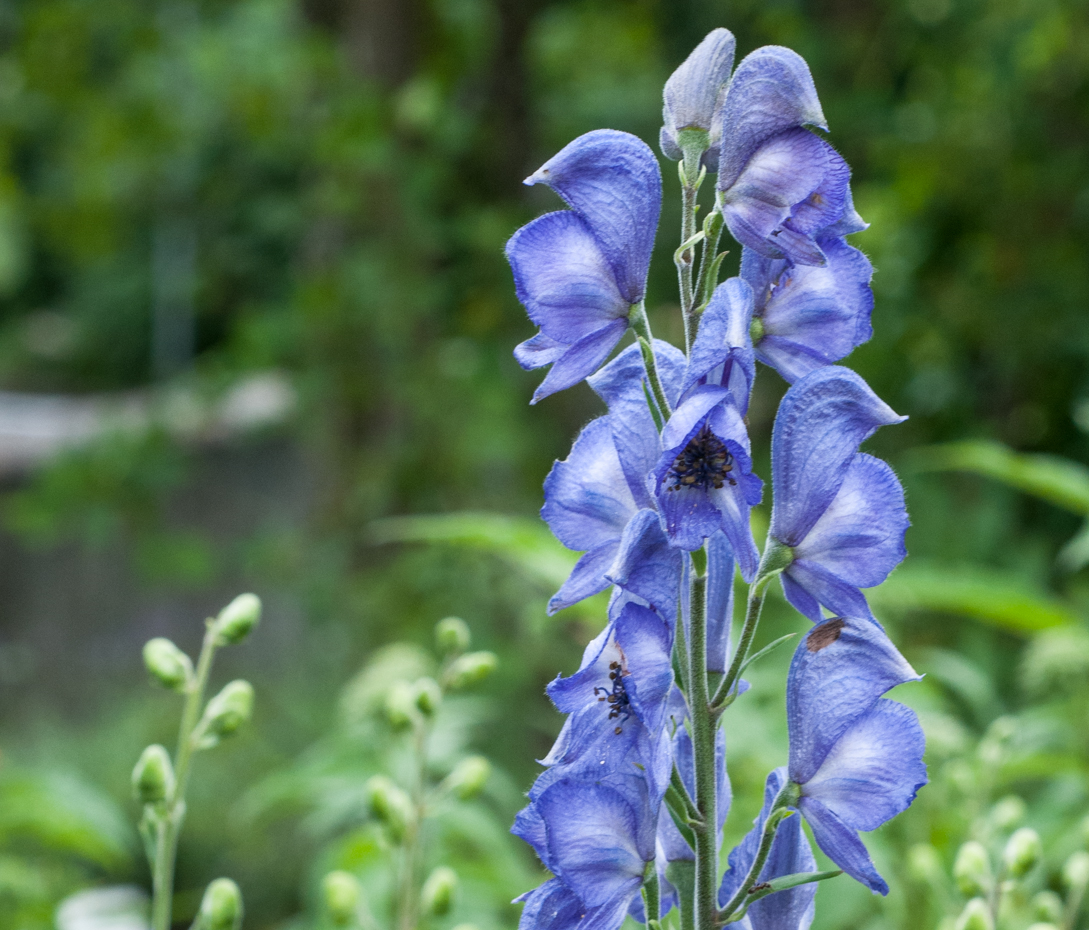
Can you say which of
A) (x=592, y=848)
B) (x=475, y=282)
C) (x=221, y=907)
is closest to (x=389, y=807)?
(x=221, y=907)

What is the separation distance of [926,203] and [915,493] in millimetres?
987

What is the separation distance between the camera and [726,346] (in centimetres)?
62

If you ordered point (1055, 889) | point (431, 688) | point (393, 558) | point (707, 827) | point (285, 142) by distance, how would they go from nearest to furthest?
point (707, 827), point (431, 688), point (1055, 889), point (393, 558), point (285, 142)

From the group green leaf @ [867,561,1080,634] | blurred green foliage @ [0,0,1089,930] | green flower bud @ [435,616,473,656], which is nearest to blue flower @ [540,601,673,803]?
green flower bud @ [435,616,473,656]

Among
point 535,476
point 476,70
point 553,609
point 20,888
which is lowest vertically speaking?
point 535,476

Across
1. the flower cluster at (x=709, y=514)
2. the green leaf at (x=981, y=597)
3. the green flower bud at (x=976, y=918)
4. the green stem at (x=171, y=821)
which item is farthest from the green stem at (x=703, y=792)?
the green leaf at (x=981, y=597)

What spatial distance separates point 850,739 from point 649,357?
252 mm

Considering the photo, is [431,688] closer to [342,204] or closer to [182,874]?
[342,204]

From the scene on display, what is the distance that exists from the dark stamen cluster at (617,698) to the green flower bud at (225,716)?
369 mm

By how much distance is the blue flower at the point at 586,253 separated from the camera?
27.4 inches

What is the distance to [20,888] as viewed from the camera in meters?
1.50

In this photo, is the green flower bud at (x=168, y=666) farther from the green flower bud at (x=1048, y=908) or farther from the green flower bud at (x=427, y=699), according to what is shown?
the green flower bud at (x=1048, y=908)

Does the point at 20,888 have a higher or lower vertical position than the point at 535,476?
higher

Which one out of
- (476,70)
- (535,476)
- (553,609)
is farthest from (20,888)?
(476,70)
